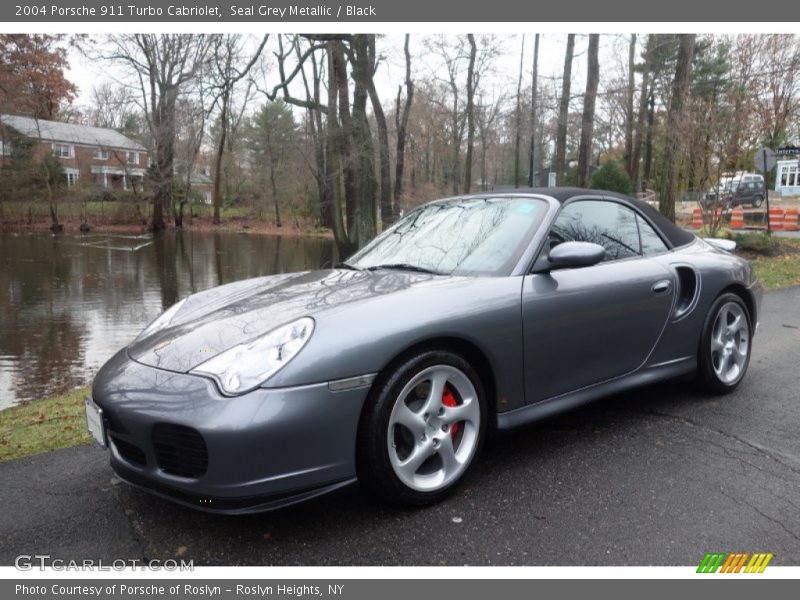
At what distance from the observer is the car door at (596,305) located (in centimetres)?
302

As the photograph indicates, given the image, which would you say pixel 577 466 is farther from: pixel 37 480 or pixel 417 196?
pixel 417 196

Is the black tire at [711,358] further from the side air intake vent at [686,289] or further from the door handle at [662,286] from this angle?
Result: the door handle at [662,286]

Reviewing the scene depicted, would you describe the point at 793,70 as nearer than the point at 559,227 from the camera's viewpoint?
No

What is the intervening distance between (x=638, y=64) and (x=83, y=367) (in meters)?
41.2

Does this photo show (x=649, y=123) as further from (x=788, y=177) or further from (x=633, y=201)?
(x=633, y=201)

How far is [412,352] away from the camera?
2574mm

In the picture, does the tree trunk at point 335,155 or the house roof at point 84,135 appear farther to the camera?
the house roof at point 84,135

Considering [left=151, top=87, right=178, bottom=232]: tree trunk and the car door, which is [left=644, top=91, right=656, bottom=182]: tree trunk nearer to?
[left=151, top=87, right=178, bottom=232]: tree trunk

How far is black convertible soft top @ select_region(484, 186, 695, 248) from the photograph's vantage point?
140 inches

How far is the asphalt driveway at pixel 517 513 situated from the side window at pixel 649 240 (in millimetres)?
1106

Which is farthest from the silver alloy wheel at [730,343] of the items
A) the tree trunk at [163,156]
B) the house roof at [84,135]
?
the house roof at [84,135]

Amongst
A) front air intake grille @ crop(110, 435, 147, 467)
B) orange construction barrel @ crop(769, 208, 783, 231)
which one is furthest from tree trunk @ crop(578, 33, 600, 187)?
front air intake grille @ crop(110, 435, 147, 467)

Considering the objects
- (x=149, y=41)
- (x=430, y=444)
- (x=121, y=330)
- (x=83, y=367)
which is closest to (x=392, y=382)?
(x=430, y=444)

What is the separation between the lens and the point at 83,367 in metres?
8.05
